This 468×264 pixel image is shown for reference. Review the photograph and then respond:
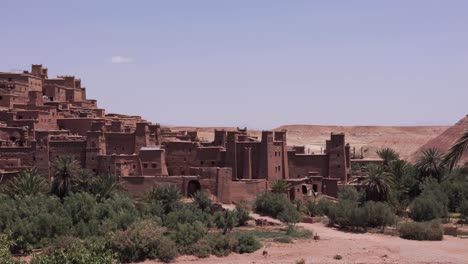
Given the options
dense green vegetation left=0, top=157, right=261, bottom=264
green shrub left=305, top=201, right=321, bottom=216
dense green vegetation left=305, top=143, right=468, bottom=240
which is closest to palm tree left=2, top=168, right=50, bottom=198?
dense green vegetation left=0, top=157, right=261, bottom=264

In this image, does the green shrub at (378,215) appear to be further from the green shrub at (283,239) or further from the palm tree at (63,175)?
the palm tree at (63,175)

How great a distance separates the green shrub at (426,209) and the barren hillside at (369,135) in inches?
2164

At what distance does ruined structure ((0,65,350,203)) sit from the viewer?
39375 mm

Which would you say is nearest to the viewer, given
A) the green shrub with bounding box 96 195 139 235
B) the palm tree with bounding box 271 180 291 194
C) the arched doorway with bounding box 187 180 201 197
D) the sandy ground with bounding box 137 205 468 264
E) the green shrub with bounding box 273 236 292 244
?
the sandy ground with bounding box 137 205 468 264

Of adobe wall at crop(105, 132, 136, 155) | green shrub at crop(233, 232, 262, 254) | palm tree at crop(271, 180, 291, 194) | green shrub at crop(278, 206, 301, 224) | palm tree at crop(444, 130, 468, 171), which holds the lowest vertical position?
green shrub at crop(233, 232, 262, 254)

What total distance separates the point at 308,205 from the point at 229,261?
38.3 feet

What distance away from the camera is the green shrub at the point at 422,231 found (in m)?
34.8

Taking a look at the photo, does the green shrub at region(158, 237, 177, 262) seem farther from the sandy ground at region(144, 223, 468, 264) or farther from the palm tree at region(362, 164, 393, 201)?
the palm tree at region(362, 164, 393, 201)

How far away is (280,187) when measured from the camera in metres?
40.8

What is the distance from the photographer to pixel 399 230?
119ft

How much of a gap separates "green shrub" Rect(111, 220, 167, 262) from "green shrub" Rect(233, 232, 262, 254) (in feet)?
12.7

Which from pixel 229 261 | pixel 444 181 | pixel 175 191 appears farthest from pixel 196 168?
pixel 444 181

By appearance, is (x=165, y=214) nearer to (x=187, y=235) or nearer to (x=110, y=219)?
(x=110, y=219)

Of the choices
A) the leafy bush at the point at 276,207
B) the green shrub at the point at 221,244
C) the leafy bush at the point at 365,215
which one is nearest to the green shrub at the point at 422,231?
the leafy bush at the point at 365,215
